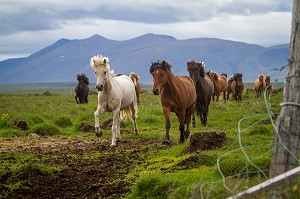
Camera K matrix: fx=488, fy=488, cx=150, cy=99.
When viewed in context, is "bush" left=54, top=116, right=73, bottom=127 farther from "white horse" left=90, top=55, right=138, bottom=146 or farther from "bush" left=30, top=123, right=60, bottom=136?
"white horse" left=90, top=55, right=138, bottom=146

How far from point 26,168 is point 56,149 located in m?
3.90

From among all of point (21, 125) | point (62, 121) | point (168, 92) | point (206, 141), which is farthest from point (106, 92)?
point (62, 121)

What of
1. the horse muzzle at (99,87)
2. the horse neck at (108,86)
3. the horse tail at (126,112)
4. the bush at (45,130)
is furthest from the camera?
the horse tail at (126,112)

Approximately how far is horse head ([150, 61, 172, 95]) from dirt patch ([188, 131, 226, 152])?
8.15 feet

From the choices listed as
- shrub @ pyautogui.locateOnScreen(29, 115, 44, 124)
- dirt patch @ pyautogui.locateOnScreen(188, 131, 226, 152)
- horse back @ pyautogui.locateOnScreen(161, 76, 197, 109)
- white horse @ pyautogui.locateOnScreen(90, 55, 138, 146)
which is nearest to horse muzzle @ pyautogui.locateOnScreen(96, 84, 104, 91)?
white horse @ pyautogui.locateOnScreen(90, 55, 138, 146)

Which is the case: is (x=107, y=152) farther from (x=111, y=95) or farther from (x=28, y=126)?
(x=28, y=126)

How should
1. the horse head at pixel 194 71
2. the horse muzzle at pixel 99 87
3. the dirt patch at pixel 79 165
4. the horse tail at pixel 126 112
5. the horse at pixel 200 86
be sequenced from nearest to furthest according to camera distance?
the dirt patch at pixel 79 165 < the horse muzzle at pixel 99 87 < the horse tail at pixel 126 112 < the horse at pixel 200 86 < the horse head at pixel 194 71

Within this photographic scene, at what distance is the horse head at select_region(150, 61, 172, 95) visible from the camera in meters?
14.1

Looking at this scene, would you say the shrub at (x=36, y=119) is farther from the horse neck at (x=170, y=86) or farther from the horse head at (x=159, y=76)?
the horse neck at (x=170, y=86)

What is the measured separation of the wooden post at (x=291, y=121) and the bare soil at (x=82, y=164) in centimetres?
370

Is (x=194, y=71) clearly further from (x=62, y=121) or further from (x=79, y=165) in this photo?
(x=79, y=165)

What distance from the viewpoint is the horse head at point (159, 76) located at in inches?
554

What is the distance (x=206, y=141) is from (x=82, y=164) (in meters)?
3.08

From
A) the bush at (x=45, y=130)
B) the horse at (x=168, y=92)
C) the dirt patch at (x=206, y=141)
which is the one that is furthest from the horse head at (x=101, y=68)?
the dirt patch at (x=206, y=141)
